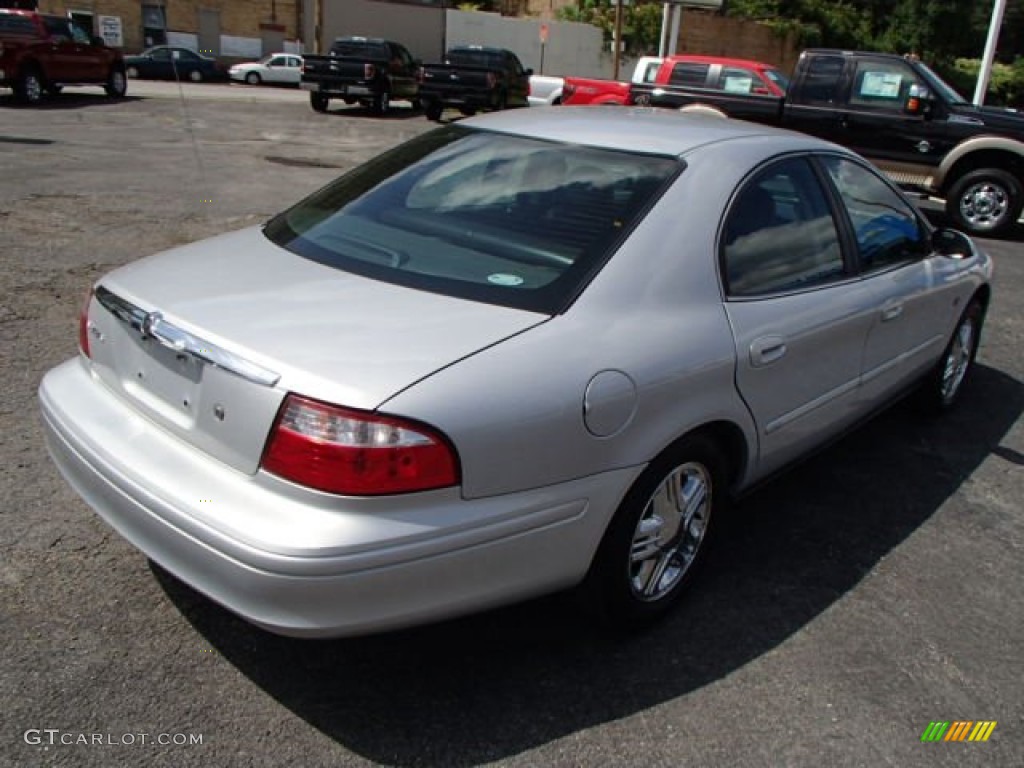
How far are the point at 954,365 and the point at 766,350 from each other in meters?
2.51

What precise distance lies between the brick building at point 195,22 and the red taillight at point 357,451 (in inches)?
1600

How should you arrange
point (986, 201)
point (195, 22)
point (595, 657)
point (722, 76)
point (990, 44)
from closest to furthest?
point (595, 657), point (986, 201), point (722, 76), point (990, 44), point (195, 22)

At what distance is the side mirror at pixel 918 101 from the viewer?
10930mm

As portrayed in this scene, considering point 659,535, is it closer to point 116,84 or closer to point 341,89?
point 341,89

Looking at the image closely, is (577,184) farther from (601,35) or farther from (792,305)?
(601,35)

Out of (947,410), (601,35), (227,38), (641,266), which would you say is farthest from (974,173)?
(227,38)

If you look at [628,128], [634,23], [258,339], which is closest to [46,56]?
[628,128]

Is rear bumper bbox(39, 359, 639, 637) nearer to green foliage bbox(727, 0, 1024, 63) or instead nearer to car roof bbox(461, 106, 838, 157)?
car roof bbox(461, 106, 838, 157)

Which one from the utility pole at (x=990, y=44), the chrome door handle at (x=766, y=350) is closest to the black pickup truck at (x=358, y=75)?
the utility pole at (x=990, y=44)

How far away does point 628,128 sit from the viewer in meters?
3.40

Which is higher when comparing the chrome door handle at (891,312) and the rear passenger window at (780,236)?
the rear passenger window at (780,236)

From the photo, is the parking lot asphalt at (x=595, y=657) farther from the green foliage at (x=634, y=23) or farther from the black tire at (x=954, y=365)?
the green foliage at (x=634, y=23)

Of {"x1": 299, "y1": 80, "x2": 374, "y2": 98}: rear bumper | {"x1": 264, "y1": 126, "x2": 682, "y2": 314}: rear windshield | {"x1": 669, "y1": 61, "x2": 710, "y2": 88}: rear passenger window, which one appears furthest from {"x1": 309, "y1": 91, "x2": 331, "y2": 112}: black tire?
{"x1": 264, "y1": 126, "x2": 682, "y2": 314}: rear windshield

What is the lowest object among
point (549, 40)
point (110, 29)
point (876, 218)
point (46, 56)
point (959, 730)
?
point (959, 730)
